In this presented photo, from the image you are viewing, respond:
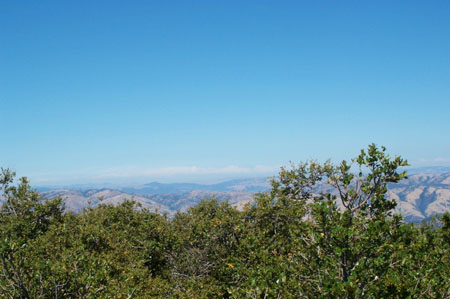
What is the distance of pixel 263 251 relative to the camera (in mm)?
14352

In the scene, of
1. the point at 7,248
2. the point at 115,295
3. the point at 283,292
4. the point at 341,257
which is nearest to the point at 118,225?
the point at 115,295

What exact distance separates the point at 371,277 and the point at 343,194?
8.45 feet

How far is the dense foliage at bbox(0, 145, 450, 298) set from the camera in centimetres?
834

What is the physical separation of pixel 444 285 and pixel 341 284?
204 inches

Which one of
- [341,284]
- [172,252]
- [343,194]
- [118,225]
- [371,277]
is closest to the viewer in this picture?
[341,284]

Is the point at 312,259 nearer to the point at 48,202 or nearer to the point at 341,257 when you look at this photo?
the point at 341,257

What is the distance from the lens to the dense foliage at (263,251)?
834 centimetres

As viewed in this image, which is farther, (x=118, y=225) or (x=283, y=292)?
(x=118, y=225)

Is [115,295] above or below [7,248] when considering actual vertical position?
below

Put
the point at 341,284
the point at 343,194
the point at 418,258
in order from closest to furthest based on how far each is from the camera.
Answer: the point at 341,284 → the point at 343,194 → the point at 418,258

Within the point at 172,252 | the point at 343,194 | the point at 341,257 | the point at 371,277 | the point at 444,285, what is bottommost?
the point at 172,252

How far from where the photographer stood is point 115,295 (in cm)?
1152

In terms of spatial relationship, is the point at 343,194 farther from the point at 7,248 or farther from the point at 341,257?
the point at 7,248

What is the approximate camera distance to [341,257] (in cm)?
849
